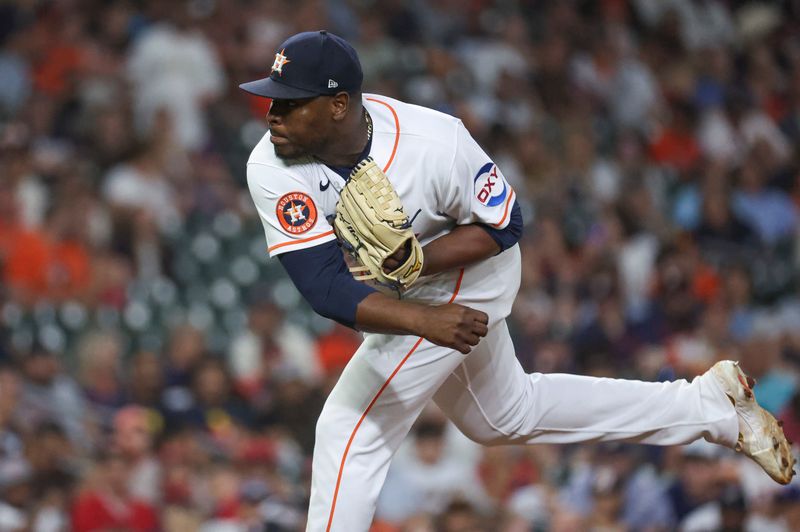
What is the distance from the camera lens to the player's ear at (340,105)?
12.3 ft

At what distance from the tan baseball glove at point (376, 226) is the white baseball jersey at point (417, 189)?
73 mm

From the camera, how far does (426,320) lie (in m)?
3.57

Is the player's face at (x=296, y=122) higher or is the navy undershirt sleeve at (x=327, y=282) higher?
the player's face at (x=296, y=122)

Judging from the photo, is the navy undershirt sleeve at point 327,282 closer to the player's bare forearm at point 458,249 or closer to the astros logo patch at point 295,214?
the astros logo patch at point 295,214

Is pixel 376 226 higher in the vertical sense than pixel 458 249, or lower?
higher

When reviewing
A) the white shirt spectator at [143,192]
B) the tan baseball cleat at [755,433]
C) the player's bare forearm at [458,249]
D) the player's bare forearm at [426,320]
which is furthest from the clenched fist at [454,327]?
the white shirt spectator at [143,192]

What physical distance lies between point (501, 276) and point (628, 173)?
5.92 m

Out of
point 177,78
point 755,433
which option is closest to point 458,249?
point 755,433

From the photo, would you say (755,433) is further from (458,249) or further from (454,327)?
(454,327)

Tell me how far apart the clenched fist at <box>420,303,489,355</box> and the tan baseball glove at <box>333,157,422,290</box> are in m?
0.22

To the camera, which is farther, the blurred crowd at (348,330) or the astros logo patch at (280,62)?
the blurred crowd at (348,330)

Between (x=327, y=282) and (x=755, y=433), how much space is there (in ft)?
5.42

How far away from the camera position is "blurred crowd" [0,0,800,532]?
630 cm

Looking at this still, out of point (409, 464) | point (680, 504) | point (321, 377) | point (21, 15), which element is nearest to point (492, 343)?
point (680, 504)
